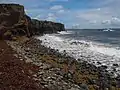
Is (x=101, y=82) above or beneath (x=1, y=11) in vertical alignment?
beneath

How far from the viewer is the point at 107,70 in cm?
2016

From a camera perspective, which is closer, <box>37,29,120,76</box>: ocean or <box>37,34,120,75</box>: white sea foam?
<box>37,29,120,76</box>: ocean

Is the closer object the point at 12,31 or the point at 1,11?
the point at 12,31


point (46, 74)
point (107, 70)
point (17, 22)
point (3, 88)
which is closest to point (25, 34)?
point (17, 22)

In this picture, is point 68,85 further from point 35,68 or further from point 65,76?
point 35,68

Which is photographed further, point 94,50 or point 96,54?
point 94,50

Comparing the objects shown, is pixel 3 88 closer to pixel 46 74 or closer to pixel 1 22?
pixel 46 74

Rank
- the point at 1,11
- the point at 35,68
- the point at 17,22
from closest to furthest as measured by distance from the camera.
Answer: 1. the point at 35,68
2. the point at 17,22
3. the point at 1,11

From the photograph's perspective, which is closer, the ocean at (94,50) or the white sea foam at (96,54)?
the ocean at (94,50)

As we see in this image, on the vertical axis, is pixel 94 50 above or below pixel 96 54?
below

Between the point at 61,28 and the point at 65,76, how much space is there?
5138 inches

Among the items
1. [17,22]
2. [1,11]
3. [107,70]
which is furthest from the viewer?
[1,11]

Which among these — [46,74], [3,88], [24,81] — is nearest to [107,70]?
[46,74]

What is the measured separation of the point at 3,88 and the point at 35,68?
531 centimetres
